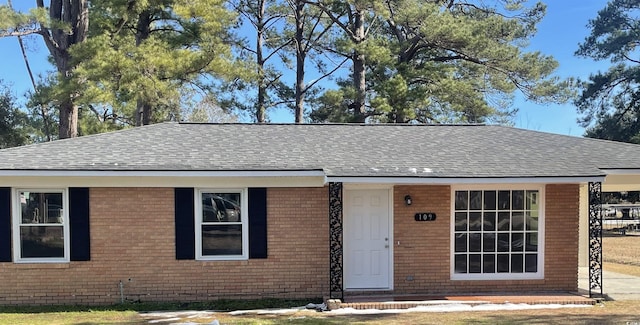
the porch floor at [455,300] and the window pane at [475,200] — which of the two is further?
the window pane at [475,200]

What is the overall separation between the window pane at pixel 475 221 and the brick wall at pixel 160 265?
315 centimetres

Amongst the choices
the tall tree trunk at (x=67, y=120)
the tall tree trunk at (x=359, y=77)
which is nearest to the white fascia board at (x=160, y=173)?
the tall tree trunk at (x=67, y=120)

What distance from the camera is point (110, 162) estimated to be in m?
9.38

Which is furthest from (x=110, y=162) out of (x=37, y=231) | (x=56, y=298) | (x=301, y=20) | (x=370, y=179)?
(x=301, y=20)

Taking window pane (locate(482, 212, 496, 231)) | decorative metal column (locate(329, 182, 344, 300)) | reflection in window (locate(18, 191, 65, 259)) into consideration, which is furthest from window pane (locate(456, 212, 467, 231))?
reflection in window (locate(18, 191, 65, 259))

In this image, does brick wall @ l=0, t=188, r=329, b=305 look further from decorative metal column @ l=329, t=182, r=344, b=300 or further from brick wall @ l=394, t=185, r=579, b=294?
brick wall @ l=394, t=185, r=579, b=294

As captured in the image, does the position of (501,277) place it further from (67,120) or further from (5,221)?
(67,120)

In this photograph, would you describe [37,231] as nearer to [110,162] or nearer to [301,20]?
Result: [110,162]

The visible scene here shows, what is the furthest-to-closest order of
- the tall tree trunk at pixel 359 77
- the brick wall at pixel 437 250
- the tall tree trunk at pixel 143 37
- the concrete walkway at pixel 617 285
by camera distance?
the tall tree trunk at pixel 359 77 < the tall tree trunk at pixel 143 37 < the brick wall at pixel 437 250 < the concrete walkway at pixel 617 285

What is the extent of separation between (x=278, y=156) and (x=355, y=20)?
16.7 metres

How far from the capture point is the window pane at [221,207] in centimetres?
980

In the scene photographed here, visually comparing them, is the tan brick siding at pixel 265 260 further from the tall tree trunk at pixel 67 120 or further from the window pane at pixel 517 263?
the tall tree trunk at pixel 67 120

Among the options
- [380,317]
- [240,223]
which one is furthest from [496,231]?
[240,223]

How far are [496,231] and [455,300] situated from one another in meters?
1.93
